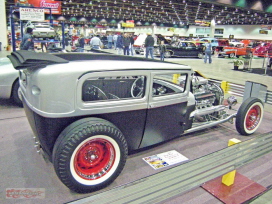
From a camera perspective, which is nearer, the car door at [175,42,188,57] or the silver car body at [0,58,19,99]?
the silver car body at [0,58,19,99]

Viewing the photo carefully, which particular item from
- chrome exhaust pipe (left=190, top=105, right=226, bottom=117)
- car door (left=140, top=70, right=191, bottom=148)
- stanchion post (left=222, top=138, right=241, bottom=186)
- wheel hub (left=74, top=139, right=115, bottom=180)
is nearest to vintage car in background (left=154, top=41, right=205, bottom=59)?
chrome exhaust pipe (left=190, top=105, right=226, bottom=117)

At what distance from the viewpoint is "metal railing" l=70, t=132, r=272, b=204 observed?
166 cm

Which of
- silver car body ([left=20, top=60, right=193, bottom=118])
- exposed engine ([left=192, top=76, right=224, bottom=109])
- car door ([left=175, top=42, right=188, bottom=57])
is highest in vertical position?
car door ([left=175, top=42, right=188, bottom=57])

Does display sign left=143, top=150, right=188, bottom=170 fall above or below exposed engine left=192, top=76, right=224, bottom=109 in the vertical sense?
below

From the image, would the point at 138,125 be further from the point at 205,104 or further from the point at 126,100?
the point at 205,104

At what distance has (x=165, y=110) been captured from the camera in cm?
272

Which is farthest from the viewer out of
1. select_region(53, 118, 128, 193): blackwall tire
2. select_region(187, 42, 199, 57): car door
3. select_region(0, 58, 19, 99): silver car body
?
select_region(187, 42, 199, 57): car door

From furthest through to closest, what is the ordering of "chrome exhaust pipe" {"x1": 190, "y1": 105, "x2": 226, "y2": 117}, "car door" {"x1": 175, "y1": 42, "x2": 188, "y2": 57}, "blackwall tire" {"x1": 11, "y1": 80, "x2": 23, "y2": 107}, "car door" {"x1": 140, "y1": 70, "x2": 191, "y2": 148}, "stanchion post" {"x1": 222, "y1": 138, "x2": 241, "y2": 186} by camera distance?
1. "car door" {"x1": 175, "y1": 42, "x2": 188, "y2": 57}
2. "blackwall tire" {"x1": 11, "y1": 80, "x2": 23, "y2": 107}
3. "chrome exhaust pipe" {"x1": 190, "y1": 105, "x2": 226, "y2": 117}
4. "car door" {"x1": 140, "y1": 70, "x2": 191, "y2": 148}
5. "stanchion post" {"x1": 222, "y1": 138, "x2": 241, "y2": 186}

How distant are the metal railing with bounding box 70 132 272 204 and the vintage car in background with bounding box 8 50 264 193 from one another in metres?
0.53

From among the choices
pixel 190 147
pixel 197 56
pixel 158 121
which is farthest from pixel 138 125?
pixel 197 56

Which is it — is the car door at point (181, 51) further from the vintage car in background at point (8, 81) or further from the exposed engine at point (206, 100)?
the vintage car in background at point (8, 81)

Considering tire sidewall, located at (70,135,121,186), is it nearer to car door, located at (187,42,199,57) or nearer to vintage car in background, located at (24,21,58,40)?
vintage car in background, located at (24,21,58,40)

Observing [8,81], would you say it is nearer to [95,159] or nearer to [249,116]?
[95,159]

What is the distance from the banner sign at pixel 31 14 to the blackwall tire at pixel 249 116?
30.5 ft
